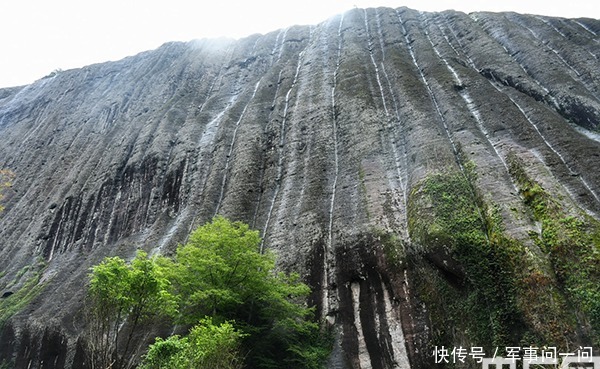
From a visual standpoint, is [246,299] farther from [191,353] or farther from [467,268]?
[467,268]

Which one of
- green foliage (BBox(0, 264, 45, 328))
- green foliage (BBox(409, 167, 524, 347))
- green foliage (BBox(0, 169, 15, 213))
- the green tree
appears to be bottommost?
green foliage (BBox(0, 264, 45, 328))

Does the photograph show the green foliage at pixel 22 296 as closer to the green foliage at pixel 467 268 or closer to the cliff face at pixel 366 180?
the cliff face at pixel 366 180

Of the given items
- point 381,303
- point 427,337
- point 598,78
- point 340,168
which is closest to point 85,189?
point 340,168

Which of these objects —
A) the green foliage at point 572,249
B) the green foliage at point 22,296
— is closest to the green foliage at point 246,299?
the green foliage at point 572,249

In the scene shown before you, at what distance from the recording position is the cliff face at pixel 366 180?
16078mm

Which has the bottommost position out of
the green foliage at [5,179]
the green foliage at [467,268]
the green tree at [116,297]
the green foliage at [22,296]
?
the green foliage at [22,296]

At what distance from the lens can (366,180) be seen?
23625mm

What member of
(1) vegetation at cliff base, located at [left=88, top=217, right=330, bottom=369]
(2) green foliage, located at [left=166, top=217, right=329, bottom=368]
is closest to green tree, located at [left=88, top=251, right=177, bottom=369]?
(1) vegetation at cliff base, located at [left=88, top=217, right=330, bottom=369]

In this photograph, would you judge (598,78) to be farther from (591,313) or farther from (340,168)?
(591,313)

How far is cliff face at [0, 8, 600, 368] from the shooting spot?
16078 mm

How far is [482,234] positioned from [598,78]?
743 inches

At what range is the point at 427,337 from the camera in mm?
15719

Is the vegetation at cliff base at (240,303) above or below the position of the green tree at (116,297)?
below

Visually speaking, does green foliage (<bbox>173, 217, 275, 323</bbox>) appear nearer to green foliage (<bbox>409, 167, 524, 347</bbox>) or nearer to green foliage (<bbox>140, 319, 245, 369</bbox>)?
green foliage (<bbox>140, 319, 245, 369</bbox>)
